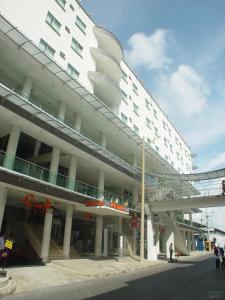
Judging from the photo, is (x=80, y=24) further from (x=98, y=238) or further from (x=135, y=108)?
(x=98, y=238)

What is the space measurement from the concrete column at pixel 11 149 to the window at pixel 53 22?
35.5ft

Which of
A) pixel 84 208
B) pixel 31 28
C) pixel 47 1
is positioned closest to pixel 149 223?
pixel 84 208

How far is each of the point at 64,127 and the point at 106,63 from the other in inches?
518

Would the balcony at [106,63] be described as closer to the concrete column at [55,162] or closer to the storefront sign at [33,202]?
the concrete column at [55,162]

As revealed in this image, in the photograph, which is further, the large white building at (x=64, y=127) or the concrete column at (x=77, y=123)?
the concrete column at (x=77, y=123)

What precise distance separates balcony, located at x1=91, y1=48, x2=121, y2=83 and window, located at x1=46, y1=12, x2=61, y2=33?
5.44 metres

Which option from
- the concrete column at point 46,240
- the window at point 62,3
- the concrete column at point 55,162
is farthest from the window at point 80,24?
the concrete column at point 46,240

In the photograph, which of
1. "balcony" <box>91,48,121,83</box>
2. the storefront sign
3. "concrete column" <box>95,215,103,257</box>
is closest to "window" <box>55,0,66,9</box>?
"balcony" <box>91,48,121,83</box>

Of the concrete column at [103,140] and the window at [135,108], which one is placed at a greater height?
the window at [135,108]

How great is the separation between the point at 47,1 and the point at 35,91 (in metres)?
8.38

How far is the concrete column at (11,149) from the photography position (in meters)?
17.5

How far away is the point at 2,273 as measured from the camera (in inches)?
474

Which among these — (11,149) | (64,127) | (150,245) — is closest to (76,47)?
(64,127)

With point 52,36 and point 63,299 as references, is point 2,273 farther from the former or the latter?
point 52,36
